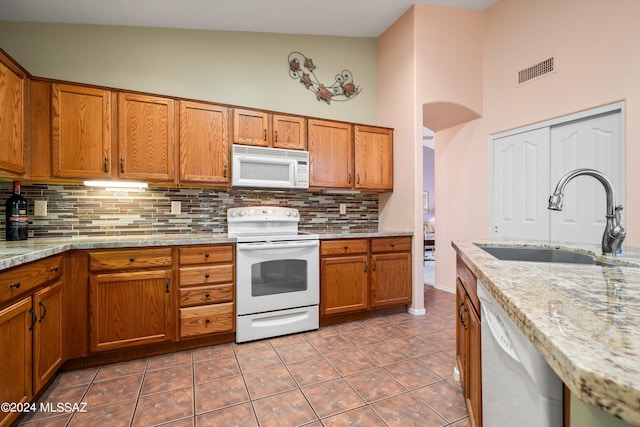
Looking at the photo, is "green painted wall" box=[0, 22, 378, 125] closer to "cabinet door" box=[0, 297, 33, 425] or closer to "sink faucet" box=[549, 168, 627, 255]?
"cabinet door" box=[0, 297, 33, 425]

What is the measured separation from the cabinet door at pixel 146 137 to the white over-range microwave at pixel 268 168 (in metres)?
0.55

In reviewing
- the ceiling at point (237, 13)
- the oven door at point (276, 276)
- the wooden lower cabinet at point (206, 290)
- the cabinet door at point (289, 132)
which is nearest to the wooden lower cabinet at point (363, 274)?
the oven door at point (276, 276)

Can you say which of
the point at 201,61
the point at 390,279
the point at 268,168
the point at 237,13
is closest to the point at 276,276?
the point at 268,168

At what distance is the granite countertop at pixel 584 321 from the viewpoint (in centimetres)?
35

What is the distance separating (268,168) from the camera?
9.60 feet

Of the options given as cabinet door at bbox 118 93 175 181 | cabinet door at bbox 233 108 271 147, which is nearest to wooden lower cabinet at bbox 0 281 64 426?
cabinet door at bbox 118 93 175 181

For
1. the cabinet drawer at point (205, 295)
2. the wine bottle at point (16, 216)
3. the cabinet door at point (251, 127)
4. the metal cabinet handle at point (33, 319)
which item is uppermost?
the cabinet door at point (251, 127)

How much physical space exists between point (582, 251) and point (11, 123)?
11.4 ft

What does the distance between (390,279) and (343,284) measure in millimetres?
547

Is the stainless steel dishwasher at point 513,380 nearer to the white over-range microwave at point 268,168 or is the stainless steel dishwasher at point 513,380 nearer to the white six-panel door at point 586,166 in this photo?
the white over-range microwave at point 268,168

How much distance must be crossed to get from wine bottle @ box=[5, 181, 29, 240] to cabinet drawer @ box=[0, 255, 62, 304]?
0.60 m

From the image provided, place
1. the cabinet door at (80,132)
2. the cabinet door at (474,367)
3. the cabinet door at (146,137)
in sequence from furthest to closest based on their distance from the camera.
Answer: the cabinet door at (146,137) → the cabinet door at (80,132) → the cabinet door at (474,367)

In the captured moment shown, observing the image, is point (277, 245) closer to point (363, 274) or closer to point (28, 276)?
point (363, 274)

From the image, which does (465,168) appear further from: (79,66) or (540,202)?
(79,66)
